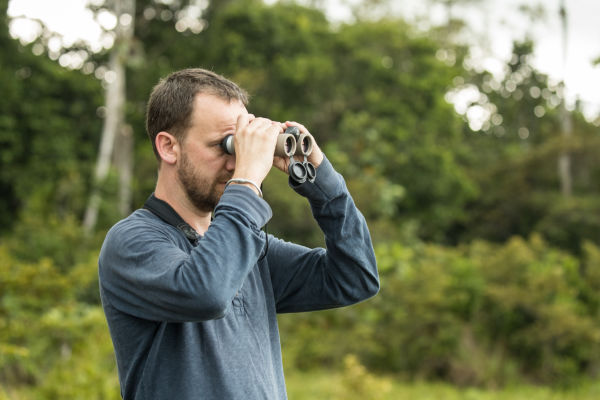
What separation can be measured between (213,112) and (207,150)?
0.10 m

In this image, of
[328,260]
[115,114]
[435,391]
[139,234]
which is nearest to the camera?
[139,234]

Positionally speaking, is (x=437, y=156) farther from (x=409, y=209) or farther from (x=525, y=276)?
(x=525, y=276)

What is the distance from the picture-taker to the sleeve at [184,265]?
1421mm

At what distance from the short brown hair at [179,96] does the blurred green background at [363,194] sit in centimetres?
360

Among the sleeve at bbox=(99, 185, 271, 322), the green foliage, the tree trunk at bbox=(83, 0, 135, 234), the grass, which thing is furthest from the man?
the tree trunk at bbox=(83, 0, 135, 234)

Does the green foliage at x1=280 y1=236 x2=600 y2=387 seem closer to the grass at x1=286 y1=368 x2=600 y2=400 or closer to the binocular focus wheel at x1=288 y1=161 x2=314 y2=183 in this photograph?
the grass at x1=286 y1=368 x2=600 y2=400

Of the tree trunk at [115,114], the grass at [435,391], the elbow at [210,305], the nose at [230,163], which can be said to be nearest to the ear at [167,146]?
the nose at [230,163]

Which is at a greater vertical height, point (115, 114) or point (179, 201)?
point (115, 114)

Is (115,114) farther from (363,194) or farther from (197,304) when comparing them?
(197,304)

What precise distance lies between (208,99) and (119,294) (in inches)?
20.5

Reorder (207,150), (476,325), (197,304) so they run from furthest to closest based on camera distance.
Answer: (476,325) → (207,150) → (197,304)

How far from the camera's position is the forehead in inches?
65.7

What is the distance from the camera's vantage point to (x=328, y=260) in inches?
73.7

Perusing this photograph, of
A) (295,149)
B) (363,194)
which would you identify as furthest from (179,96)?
(363,194)
